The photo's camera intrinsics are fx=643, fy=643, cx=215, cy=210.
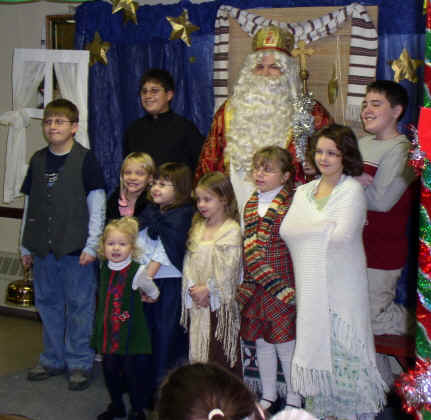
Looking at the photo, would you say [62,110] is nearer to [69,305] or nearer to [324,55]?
[69,305]

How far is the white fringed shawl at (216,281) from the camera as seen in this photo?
3.46m

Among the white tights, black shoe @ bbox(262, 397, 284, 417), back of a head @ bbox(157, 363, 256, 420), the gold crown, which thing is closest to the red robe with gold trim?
the gold crown

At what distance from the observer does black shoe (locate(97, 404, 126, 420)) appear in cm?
360

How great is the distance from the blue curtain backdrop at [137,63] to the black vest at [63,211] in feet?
2.96

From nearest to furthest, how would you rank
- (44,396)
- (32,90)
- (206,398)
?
(206,398) < (44,396) < (32,90)

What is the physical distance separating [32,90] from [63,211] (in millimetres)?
1688

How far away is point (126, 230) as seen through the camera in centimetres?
348

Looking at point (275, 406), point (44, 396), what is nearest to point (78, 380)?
point (44, 396)

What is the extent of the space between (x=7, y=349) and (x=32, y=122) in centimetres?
201

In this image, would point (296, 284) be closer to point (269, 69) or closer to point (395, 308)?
point (395, 308)

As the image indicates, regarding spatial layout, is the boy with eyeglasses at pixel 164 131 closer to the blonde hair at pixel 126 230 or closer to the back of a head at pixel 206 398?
the blonde hair at pixel 126 230

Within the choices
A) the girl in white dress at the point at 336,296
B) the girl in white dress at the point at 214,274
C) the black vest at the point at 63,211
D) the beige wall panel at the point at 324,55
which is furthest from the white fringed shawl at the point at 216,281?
the beige wall panel at the point at 324,55

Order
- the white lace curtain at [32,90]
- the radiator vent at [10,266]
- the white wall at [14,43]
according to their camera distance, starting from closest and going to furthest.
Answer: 1. the white lace curtain at [32,90]
2. the white wall at [14,43]
3. the radiator vent at [10,266]

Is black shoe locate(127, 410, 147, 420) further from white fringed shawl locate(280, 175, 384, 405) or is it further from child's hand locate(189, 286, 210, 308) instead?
white fringed shawl locate(280, 175, 384, 405)
